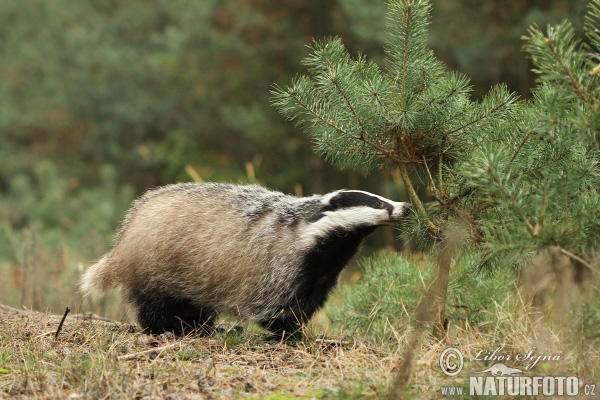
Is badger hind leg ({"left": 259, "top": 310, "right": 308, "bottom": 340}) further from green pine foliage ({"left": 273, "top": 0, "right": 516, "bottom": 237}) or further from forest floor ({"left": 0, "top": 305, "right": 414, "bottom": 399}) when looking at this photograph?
green pine foliage ({"left": 273, "top": 0, "right": 516, "bottom": 237})

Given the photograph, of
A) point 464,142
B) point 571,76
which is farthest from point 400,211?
point 571,76

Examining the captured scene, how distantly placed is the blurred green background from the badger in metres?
1.19

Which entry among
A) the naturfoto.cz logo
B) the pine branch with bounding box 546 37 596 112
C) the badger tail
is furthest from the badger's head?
the badger tail

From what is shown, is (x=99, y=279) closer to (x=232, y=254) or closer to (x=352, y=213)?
(x=232, y=254)

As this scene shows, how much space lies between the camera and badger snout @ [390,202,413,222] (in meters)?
5.33

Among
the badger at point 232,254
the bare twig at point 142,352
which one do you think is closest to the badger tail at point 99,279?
the badger at point 232,254

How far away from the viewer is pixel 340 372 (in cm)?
437

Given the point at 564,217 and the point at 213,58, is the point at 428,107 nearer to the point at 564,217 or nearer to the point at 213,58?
the point at 564,217

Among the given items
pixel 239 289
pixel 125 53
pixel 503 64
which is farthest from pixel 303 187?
pixel 239 289

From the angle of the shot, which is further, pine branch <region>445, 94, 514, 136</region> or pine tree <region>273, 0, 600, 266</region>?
pine branch <region>445, 94, 514, 136</region>

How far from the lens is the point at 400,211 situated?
5.34 meters

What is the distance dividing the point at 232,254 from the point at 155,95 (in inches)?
614

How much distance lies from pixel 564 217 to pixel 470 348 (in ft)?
3.82

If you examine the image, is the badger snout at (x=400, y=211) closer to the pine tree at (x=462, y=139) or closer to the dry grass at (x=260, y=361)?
the pine tree at (x=462, y=139)
